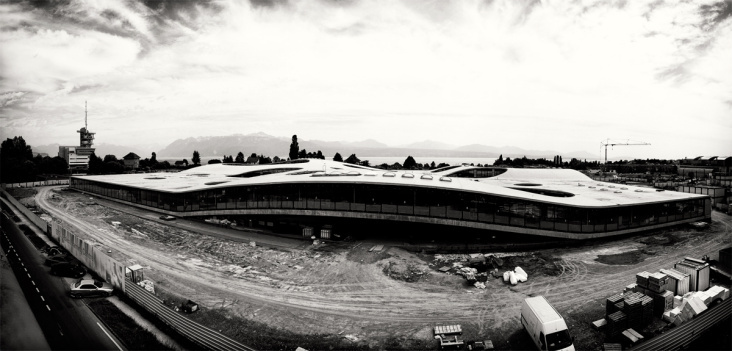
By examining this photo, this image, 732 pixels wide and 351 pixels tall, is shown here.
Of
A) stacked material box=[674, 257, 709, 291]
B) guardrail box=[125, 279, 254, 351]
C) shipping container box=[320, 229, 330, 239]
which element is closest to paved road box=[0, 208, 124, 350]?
guardrail box=[125, 279, 254, 351]

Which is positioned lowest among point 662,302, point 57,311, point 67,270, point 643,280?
point 57,311

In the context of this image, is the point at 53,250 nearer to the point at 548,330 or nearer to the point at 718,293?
the point at 548,330

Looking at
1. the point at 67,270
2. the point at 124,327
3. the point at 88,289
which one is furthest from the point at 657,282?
the point at 67,270

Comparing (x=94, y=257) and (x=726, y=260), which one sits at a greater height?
(x=726, y=260)

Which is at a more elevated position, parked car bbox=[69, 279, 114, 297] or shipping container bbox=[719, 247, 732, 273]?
shipping container bbox=[719, 247, 732, 273]

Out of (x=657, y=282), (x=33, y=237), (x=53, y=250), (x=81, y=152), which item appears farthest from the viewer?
(x=81, y=152)

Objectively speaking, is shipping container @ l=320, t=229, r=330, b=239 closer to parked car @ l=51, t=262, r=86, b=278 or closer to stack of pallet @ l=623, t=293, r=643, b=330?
parked car @ l=51, t=262, r=86, b=278

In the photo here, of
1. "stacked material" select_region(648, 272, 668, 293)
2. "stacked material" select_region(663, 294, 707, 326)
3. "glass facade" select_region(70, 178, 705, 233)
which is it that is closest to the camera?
"stacked material" select_region(663, 294, 707, 326)

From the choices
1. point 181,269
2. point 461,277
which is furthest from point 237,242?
point 461,277
